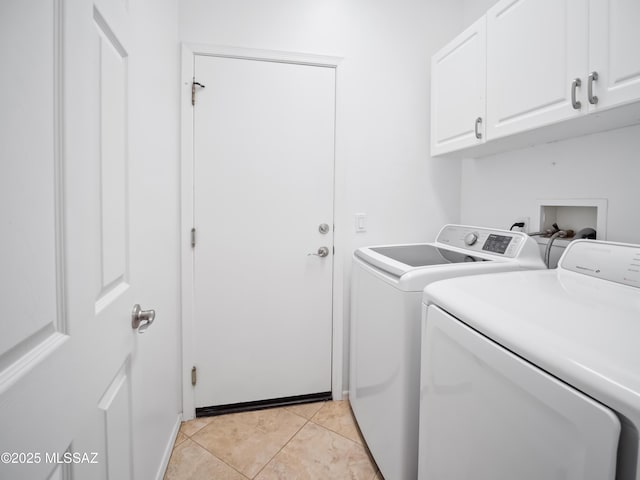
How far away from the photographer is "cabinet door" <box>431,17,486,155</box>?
151 centimetres

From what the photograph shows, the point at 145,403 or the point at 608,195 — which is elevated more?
the point at 608,195

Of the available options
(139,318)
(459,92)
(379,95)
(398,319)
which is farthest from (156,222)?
(459,92)

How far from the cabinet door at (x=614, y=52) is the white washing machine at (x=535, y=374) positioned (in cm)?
49

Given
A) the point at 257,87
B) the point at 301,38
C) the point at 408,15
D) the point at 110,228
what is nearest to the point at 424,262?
the point at 110,228

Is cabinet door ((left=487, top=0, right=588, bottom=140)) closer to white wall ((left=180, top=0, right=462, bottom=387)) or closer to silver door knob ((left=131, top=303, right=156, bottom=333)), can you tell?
white wall ((left=180, top=0, right=462, bottom=387))

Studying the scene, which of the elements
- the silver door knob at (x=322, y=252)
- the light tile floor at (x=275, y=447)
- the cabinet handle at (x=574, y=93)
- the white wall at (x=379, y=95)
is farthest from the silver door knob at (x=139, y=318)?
the cabinet handle at (x=574, y=93)

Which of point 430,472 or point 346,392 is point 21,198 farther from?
point 346,392

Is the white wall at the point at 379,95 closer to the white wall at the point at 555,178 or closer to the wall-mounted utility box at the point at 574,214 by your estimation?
the white wall at the point at 555,178

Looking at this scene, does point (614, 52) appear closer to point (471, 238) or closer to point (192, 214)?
point (471, 238)

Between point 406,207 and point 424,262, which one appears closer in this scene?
point 424,262

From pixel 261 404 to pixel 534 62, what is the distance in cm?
223

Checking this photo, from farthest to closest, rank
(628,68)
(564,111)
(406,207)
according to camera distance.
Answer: (406,207), (564,111), (628,68)

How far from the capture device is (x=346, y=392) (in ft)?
6.55

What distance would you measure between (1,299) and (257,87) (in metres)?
1.73
